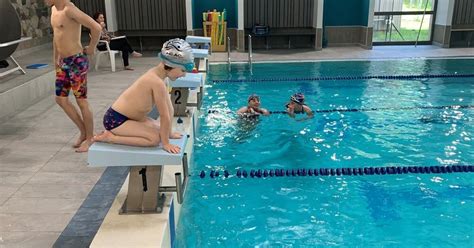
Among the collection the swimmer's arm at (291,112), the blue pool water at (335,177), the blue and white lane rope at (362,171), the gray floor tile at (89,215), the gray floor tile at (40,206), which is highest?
the gray floor tile at (40,206)

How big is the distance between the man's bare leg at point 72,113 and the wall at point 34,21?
22.1ft

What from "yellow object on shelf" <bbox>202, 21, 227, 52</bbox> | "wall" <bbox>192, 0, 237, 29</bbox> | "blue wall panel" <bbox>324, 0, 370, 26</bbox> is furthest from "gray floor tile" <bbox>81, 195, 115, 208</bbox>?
"blue wall panel" <bbox>324, 0, 370, 26</bbox>

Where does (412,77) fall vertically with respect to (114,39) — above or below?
below

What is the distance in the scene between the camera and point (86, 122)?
4387 millimetres

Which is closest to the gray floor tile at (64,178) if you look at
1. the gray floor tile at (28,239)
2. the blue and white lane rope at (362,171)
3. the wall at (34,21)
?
the gray floor tile at (28,239)

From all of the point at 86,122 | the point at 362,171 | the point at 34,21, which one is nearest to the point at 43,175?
the point at 86,122

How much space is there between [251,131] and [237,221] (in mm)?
2453

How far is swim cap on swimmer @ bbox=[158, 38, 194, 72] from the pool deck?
130 cm

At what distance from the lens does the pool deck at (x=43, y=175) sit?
3008 mm

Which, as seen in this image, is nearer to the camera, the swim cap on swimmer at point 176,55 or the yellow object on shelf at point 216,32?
the swim cap on swimmer at point 176,55

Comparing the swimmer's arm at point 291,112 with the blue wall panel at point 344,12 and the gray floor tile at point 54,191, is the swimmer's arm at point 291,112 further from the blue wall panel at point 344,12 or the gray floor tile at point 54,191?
the blue wall panel at point 344,12

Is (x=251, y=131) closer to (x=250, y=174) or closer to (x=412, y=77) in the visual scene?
(x=250, y=174)

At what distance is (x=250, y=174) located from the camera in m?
4.49

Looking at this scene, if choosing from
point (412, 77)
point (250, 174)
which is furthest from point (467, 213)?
point (412, 77)
